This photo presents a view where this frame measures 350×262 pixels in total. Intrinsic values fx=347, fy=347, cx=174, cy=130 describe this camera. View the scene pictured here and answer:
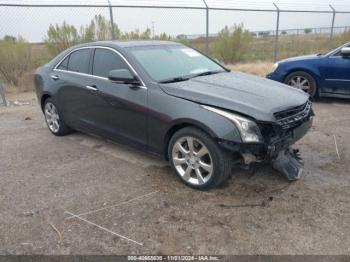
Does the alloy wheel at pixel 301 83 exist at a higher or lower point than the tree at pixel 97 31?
lower

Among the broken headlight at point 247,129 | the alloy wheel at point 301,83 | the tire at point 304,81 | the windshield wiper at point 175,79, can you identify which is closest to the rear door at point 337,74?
the tire at point 304,81

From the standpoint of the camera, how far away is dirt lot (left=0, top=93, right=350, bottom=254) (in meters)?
2.94

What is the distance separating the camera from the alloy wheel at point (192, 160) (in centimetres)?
368

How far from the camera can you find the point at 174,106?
12.4 feet

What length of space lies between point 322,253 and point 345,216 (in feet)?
2.19

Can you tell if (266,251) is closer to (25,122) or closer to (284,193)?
(284,193)

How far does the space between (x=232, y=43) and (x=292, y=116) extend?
12368 millimetres

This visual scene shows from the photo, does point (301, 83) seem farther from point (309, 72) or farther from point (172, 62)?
point (172, 62)

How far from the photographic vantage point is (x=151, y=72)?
4.20 m

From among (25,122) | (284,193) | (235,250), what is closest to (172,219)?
(235,250)

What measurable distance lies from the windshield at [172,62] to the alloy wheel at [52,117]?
2061mm

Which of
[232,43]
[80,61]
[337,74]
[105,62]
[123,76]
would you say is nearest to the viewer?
[123,76]

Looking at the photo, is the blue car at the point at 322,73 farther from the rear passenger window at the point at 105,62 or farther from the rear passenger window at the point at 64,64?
the rear passenger window at the point at 64,64

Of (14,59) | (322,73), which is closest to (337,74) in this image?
(322,73)
